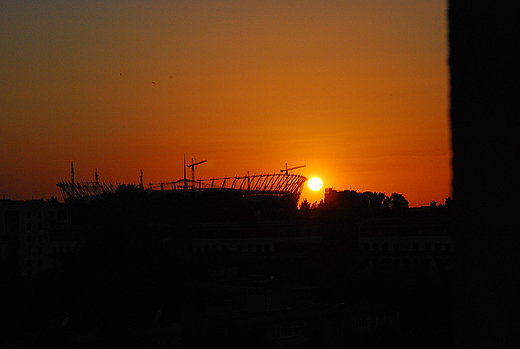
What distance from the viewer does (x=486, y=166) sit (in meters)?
0.65

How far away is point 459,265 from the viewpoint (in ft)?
2.14

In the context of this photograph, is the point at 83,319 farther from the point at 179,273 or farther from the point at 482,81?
the point at 482,81

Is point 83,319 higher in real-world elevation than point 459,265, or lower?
lower

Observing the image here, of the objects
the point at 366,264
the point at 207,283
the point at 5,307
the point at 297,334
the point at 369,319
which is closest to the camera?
the point at 297,334

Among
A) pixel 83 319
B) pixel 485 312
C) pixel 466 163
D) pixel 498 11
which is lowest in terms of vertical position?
pixel 83 319

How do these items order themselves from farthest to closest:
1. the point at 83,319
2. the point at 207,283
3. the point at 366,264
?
the point at 366,264 → the point at 207,283 → the point at 83,319

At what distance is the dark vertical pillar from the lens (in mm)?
627

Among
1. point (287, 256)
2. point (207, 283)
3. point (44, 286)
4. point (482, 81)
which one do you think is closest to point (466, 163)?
point (482, 81)

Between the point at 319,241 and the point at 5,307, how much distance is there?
14552mm

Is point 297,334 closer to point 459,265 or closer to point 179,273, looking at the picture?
point 179,273

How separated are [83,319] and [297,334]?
20.9 feet

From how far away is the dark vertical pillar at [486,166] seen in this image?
627 mm

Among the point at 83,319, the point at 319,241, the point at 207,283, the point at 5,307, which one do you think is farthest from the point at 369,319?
the point at 319,241

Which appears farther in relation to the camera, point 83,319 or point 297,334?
point 83,319
